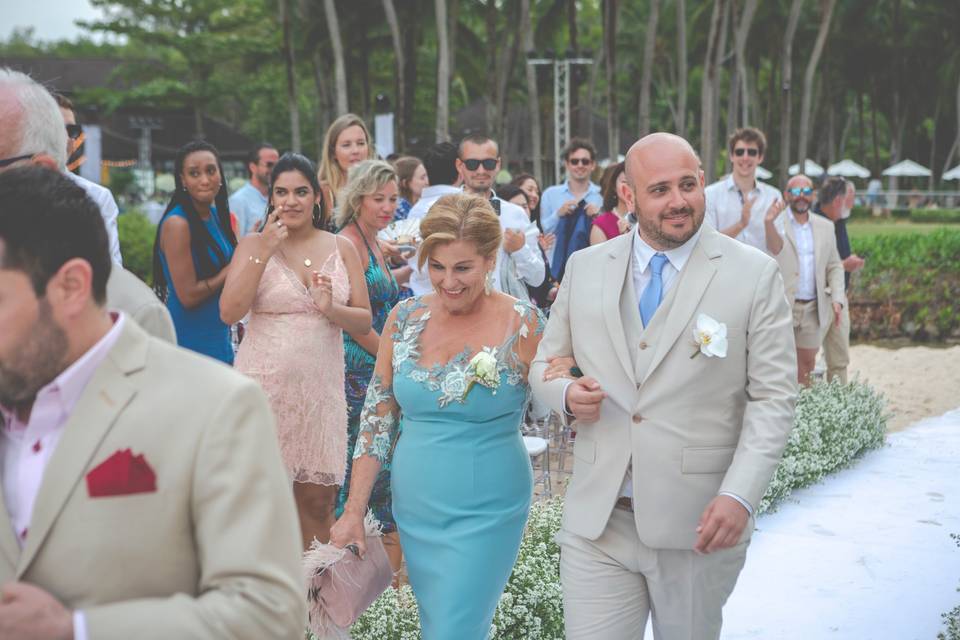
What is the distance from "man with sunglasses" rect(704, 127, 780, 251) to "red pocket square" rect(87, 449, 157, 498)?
25.7 ft

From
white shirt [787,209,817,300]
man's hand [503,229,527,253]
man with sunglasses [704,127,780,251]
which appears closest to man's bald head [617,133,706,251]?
man's hand [503,229,527,253]

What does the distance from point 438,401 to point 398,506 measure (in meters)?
0.45

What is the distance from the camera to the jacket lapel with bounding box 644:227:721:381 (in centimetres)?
373

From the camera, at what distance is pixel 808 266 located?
1020 cm

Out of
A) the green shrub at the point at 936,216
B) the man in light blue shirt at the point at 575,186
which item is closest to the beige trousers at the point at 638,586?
the man in light blue shirt at the point at 575,186

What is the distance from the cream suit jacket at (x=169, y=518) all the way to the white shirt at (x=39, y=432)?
26 mm

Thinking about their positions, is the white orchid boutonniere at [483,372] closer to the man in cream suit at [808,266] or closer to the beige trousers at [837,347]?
the man in cream suit at [808,266]

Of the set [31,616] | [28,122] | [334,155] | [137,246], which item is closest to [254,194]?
[334,155]

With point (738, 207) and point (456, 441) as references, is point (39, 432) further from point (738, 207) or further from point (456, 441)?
point (738, 207)

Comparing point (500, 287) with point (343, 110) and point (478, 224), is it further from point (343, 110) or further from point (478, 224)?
point (343, 110)

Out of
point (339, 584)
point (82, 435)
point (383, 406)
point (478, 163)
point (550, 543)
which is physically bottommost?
point (550, 543)

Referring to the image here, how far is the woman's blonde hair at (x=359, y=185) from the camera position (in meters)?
6.45

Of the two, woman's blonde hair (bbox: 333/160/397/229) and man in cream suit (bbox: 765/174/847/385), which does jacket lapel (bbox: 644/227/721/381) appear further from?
man in cream suit (bbox: 765/174/847/385)

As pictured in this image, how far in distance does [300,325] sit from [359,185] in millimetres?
1097
